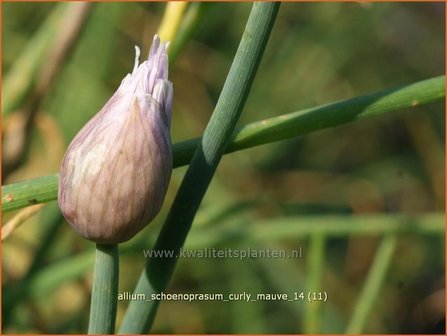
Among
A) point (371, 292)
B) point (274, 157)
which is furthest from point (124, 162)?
point (274, 157)

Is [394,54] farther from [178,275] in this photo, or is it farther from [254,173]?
[178,275]

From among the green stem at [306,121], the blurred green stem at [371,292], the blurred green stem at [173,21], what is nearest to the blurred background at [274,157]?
the blurred green stem at [371,292]

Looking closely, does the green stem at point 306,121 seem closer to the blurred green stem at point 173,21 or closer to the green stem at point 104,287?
the green stem at point 104,287

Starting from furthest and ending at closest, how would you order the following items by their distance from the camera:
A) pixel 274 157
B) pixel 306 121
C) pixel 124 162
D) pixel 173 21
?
pixel 274 157, pixel 173 21, pixel 306 121, pixel 124 162

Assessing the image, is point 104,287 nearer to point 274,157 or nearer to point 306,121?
point 306,121

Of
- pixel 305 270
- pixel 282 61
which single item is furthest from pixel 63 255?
pixel 282 61

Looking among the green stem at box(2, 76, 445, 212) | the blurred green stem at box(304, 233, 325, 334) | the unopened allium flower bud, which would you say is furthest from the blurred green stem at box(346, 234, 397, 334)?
the unopened allium flower bud

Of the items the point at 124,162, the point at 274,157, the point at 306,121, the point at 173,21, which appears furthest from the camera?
the point at 274,157
